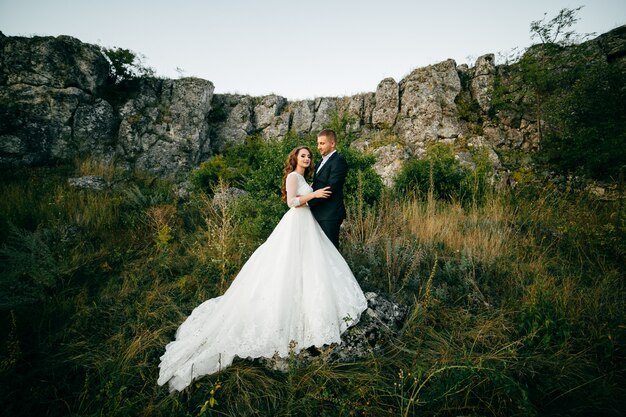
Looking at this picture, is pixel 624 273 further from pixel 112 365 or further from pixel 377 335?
pixel 112 365

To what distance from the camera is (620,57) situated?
10.9 m

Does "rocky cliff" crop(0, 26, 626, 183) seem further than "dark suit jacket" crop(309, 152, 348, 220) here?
Yes

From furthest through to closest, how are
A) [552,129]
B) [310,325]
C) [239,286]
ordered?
[552,129] < [239,286] < [310,325]

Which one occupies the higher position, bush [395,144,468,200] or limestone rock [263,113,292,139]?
limestone rock [263,113,292,139]

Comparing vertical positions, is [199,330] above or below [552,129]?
below

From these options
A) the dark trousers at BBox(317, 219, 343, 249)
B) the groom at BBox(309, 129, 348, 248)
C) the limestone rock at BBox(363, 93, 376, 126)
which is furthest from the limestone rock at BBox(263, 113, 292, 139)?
the dark trousers at BBox(317, 219, 343, 249)

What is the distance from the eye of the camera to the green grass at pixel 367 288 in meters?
1.98

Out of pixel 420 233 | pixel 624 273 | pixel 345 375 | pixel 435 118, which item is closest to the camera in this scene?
pixel 345 375

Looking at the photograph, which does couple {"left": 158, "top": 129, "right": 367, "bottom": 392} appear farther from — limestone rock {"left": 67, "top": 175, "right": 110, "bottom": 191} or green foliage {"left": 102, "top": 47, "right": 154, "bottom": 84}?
green foliage {"left": 102, "top": 47, "right": 154, "bottom": 84}

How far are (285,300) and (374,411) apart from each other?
1.17 metres

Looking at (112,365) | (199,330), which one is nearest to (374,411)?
(199,330)

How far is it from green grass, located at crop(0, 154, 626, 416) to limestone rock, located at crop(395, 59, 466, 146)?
8.74 meters

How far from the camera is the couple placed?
7.75 ft

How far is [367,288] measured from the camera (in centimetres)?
351
